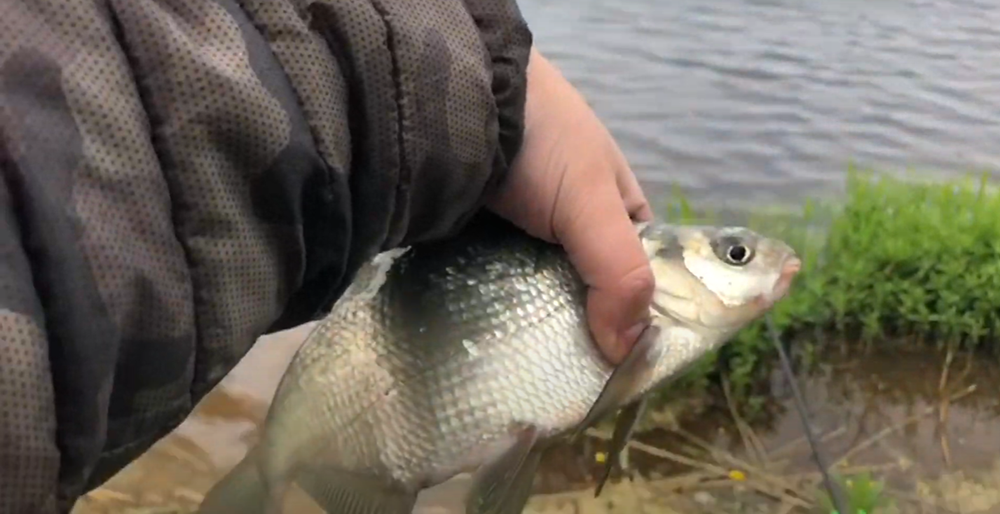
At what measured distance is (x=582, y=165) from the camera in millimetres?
1386

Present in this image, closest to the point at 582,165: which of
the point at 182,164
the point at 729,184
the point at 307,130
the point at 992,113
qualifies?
the point at 307,130

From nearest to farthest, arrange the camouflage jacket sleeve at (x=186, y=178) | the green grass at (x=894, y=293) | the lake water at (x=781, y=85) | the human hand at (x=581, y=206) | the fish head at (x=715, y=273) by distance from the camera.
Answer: the camouflage jacket sleeve at (x=186, y=178) < the human hand at (x=581, y=206) < the fish head at (x=715, y=273) < the green grass at (x=894, y=293) < the lake water at (x=781, y=85)

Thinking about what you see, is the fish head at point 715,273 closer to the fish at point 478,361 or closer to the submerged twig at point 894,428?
the fish at point 478,361

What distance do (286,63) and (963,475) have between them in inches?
90.6

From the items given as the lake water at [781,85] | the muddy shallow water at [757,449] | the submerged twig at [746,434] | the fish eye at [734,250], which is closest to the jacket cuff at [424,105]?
the fish eye at [734,250]

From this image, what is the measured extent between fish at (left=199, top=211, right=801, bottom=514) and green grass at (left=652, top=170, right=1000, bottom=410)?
58.1 inches

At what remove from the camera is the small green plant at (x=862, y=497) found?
95.1 inches

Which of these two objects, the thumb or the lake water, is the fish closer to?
the thumb

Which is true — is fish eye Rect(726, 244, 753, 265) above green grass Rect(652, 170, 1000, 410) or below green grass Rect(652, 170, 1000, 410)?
above

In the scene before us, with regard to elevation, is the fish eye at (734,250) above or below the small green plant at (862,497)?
above

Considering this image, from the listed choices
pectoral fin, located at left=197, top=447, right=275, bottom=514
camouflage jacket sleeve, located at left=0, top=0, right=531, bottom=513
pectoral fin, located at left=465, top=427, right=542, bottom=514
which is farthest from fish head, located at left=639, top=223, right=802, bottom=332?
pectoral fin, located at left=197, top=447, right=275, bottom=514

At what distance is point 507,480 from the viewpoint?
138 centimetres

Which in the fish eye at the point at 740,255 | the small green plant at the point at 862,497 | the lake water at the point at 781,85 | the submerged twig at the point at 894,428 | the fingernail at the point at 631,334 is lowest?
the lake water at the point at 781,85

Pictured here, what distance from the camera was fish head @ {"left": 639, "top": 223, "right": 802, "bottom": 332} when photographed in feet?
4.90
